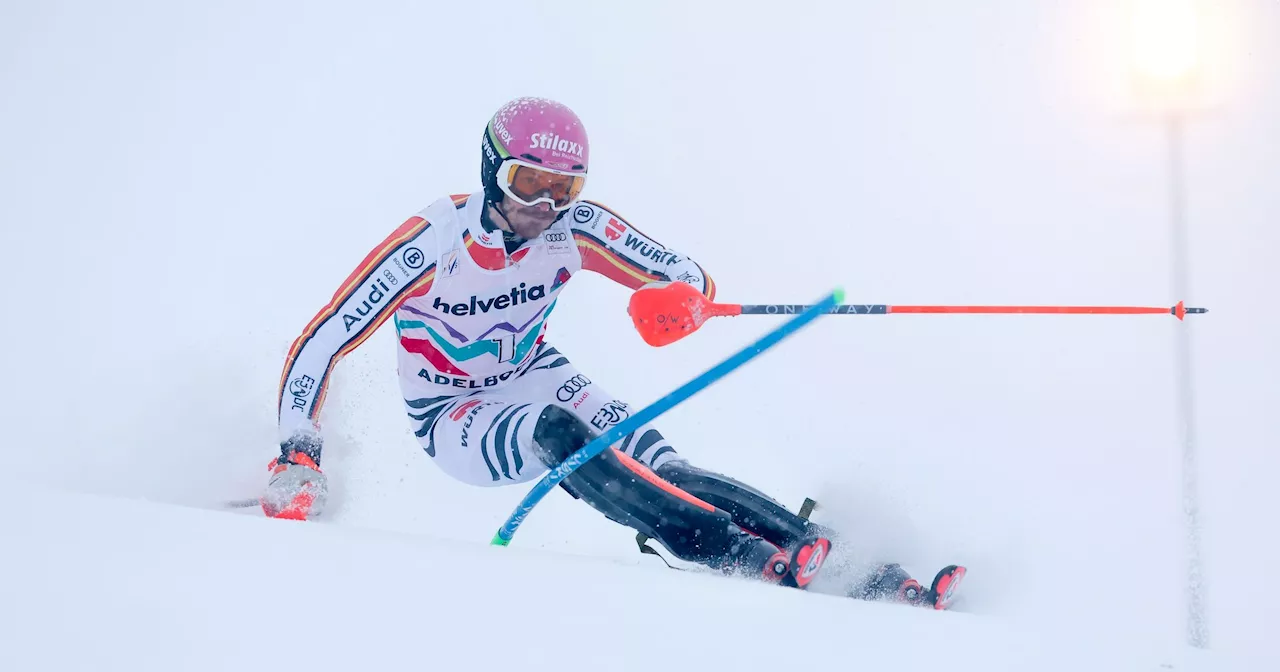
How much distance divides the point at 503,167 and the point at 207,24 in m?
6.84

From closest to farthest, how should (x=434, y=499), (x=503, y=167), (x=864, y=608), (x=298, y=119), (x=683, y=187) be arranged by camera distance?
(x=864, y=608)
(x=503, y=167)
(x=434, y=499)
(x=683, y=187)
(x=298, y=119)

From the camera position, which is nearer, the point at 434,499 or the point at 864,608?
the point at 864,608

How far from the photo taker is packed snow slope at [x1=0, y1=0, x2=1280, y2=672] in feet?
6.12

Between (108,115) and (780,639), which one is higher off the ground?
(108,115)

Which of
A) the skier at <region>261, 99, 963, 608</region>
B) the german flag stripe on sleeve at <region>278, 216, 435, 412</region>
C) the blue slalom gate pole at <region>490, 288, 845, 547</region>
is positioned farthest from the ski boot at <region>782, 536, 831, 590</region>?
the german flag stripe on sleeve at <region>278, 216, 435, 412</region>

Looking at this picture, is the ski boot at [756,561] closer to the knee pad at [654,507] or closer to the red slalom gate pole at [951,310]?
the knee pad at [654,507]

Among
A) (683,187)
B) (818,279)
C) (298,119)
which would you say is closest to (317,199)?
(298,119)

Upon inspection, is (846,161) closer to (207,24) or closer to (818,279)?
(818,279)

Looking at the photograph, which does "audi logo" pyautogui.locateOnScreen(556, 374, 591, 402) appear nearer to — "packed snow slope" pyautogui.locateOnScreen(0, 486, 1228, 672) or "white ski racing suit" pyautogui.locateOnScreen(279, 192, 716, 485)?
"white ski racing suit" pyautogui.locateOnScreen(279, 192, 716, 485)

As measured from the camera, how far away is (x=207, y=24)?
28.0 ft

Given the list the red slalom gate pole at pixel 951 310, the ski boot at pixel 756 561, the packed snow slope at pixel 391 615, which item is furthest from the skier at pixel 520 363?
the packed snow slope at pixel 391 615

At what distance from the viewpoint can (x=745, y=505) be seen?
2.86 meters

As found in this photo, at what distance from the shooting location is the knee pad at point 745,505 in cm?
281

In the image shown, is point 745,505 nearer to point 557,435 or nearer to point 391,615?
point 557,435
